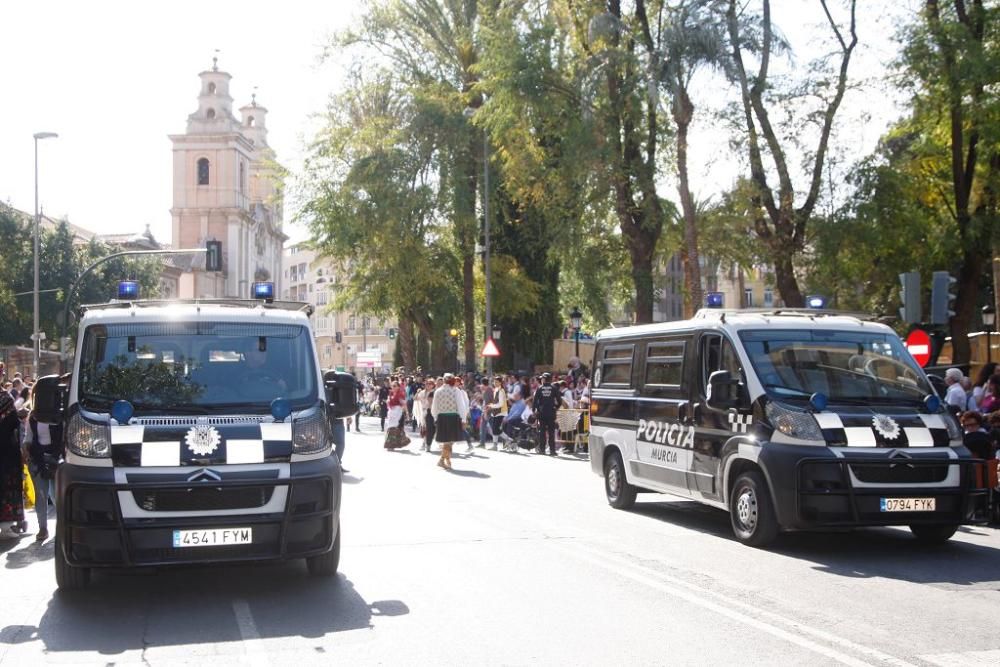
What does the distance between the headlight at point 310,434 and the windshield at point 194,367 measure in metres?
0.17

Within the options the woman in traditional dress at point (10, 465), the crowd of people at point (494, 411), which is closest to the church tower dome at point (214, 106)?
the crowd of people at point (494, 411)

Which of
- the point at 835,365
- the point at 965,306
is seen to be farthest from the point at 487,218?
the point at 835,365

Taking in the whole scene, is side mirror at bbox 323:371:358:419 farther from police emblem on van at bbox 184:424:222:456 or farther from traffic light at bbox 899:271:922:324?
traffic light at bbox 899:271:922:324

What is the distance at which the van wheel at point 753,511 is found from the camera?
11391 millimetres

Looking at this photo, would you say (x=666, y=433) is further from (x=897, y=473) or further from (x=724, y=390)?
(x=897, y=473)

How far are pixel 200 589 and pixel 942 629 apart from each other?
5.50m

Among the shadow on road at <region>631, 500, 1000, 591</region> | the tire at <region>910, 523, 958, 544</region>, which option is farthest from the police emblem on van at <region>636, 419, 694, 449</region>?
the tire at <region>910, 523, 958, 544</region>

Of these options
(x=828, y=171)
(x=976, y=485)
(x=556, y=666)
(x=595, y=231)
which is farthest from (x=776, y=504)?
(x=595, y=231)

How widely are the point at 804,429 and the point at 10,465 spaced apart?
7.86 m

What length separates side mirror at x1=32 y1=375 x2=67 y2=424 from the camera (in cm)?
948

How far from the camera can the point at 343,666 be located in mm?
6926

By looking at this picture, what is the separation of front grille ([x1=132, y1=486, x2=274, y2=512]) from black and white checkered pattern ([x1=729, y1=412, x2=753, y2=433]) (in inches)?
200

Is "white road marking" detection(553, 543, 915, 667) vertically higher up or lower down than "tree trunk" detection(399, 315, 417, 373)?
lower down

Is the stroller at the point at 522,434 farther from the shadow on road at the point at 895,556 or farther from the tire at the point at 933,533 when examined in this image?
the tire at the point at 933,533
